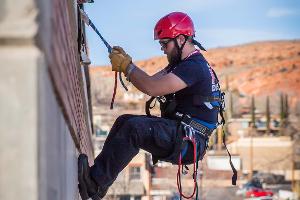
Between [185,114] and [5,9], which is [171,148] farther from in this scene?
[5,9]

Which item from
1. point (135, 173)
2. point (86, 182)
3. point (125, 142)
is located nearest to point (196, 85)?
point (125, 142)

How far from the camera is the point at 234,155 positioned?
69750 mm

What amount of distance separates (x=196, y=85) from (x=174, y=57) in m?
0.34

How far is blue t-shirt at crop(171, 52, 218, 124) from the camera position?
5.38m

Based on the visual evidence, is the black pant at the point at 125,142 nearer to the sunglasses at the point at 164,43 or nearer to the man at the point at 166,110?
the man at the point at 166,110

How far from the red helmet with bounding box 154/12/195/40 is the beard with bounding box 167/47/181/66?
128mm

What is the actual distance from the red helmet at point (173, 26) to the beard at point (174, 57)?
0.13 metres

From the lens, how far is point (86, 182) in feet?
17.3

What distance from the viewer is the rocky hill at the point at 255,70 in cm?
11356

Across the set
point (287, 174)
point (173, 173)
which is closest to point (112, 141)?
point (173, 173)

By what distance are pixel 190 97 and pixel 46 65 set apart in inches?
132

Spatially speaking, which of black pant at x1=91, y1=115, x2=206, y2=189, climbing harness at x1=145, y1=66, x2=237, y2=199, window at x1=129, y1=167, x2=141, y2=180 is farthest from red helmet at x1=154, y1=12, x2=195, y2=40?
window at x1=129, y1=167, x2=141, y2=180

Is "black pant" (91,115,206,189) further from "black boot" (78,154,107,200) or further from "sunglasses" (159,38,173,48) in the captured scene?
"sunglasses" (159,38,173,48)

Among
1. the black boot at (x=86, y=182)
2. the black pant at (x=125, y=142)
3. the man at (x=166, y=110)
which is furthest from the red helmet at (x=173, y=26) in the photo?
the black boot at (x=86, y=182)
